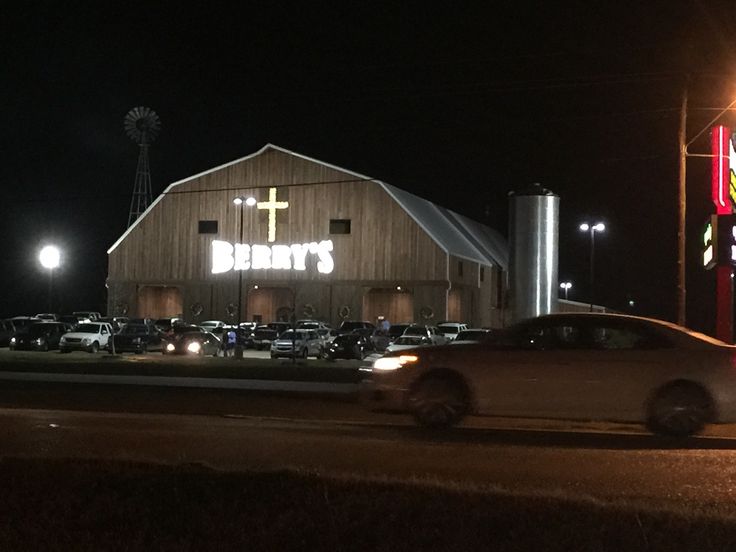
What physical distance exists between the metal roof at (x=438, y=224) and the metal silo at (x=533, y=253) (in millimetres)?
28035

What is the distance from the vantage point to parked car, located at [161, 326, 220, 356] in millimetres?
42938

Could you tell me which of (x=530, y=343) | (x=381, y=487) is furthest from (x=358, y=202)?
(x=381, y=487)

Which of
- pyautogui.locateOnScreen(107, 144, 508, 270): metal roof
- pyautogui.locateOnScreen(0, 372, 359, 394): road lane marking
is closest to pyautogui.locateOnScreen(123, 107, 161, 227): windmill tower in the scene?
pyautogui.locateOnScreen(107, 144, 508, 270): metal roof

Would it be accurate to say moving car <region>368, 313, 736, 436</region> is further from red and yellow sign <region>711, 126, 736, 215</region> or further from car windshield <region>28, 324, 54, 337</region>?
car windshield <region>28, 324, 54, 337</region>

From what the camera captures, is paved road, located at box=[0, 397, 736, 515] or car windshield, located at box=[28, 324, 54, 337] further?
car windshield, located at box=[28, 324, 54, 337]

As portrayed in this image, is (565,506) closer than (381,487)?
Yes

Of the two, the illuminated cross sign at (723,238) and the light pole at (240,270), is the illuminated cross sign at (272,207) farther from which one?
the illuminated cross sign at (723,238)

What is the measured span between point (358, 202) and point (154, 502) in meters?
52.9

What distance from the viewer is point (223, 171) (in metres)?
62.6

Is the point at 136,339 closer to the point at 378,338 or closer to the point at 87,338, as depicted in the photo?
the point at 87,338

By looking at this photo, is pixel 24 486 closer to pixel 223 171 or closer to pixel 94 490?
pixel 94 490

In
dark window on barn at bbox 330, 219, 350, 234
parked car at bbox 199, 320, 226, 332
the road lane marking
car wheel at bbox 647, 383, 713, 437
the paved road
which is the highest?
dark window on barn at bbox 330, 219, 350, 234

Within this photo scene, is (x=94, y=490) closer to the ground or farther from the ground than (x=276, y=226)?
closer to the ground

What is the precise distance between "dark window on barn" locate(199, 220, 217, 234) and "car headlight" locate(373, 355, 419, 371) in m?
49.5
